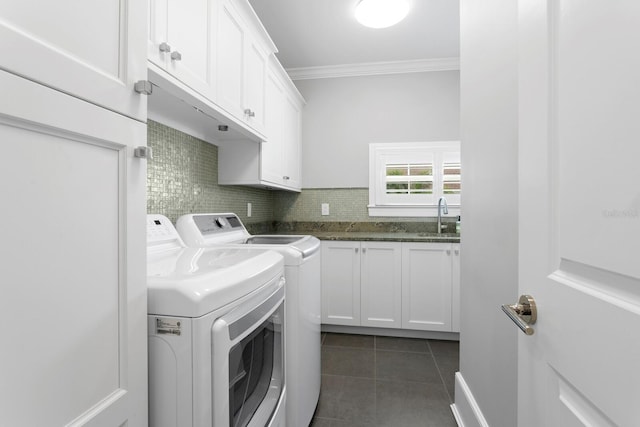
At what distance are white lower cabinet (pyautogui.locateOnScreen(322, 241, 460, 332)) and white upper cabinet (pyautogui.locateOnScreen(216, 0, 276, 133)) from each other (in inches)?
56.3

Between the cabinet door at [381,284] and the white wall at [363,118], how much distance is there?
849mm

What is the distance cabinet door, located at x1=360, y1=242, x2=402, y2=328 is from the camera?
8.82 ft

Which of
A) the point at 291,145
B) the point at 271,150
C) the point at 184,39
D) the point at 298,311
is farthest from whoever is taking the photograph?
the point at 291,145

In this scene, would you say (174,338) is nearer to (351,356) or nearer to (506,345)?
(506,345)

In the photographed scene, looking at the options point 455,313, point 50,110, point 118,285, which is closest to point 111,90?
point 50,110

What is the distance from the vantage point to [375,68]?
3.16 metres

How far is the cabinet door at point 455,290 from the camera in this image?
102 inches

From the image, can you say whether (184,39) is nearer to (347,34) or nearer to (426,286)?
(347,34)

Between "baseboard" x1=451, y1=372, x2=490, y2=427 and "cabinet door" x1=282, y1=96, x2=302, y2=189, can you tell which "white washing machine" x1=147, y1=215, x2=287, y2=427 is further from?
"cabinet door" x1=282, y1=96, x2=302, y2=189

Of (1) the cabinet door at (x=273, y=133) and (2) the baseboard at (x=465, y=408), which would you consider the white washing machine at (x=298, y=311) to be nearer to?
(1) the cabinet door at (x=273, y=133)

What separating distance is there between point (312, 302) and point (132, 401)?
1011 millimetres

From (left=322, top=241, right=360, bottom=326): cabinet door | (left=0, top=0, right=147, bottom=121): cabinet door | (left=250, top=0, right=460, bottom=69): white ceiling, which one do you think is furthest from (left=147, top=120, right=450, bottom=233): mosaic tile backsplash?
(left=250, top=0, right=460, bottom=69): white ceiling

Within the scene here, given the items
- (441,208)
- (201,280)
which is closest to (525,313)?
(201,280)

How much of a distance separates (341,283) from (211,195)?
1.41 metres
